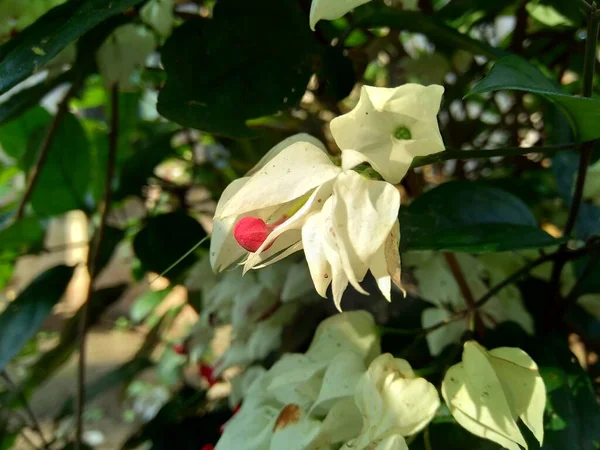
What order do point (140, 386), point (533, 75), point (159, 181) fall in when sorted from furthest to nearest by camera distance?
point (140, 386), point (159, 181), point (533, 75)

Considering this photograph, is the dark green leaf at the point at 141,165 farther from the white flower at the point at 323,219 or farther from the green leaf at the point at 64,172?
the white flower at the point at 323,219

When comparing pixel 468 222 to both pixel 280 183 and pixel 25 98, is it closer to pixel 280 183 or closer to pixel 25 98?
pixel 280 183

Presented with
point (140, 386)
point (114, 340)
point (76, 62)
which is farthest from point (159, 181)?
point (114, 340)

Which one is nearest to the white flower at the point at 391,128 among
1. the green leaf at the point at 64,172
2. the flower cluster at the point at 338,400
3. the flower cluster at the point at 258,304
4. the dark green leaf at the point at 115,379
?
the flower cluster at the point at 338,400

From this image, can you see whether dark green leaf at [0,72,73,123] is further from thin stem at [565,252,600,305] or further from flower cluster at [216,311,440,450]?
thin stem at [565,252,600,305]

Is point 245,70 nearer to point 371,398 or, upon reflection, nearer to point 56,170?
point 371,398

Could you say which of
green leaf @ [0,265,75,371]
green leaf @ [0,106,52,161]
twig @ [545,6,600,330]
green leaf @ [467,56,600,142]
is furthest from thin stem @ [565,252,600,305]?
green leaf @ [0,106,52,161]

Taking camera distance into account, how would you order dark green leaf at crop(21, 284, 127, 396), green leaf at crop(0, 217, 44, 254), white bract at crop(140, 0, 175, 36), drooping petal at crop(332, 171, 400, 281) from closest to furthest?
drooping petal at crop(332, 171, 400, 281) → white bract at crop(140, 0, 175, 36) → green leaf at crop(0, 217, 44, 254) → dark green leaf at crop(21, 284, 127, 396)

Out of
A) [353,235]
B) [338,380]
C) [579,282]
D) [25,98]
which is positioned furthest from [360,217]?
[25,98]
